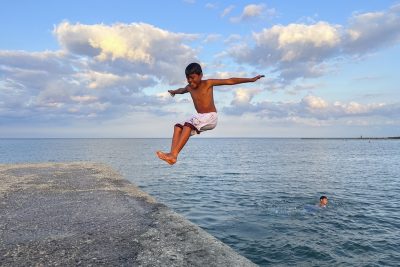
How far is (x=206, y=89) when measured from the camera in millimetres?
7613

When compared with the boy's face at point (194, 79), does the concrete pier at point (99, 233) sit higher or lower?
lower

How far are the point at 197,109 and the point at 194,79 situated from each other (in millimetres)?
792

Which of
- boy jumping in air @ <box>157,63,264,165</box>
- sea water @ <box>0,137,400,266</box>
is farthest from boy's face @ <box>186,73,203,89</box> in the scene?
sea water @ <box>0,137,400,266</box>

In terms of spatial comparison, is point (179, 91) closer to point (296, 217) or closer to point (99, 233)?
point (99, 233)

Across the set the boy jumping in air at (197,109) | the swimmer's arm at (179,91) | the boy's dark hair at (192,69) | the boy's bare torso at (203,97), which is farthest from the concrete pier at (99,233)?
the boy's dark hair at (192,69)

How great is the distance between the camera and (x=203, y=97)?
7.71 m

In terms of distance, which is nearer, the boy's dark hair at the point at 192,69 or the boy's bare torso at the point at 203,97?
the boy's dark hair at the point at 192,69

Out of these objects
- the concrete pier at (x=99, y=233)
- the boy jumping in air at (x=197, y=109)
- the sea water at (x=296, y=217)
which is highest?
the boy jumping in air at (x=197, y=109)

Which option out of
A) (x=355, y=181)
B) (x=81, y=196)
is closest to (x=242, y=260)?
(x=81, y=196)

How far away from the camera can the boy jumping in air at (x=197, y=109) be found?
7.44m

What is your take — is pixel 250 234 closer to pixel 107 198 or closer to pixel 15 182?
pixel 107 198

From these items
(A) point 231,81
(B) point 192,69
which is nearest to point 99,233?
(B) point 192,69

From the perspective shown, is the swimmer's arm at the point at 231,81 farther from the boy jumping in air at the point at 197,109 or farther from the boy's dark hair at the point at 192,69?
the boy's dark hair at the point at 192,69

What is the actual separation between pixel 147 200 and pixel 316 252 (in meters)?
8.97
